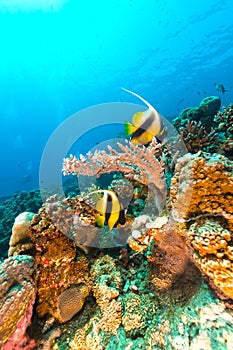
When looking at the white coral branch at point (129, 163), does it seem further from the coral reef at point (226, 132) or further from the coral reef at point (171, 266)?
the coral reef at point (226, 132)

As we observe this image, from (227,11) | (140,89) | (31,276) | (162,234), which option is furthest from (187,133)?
(140,89)

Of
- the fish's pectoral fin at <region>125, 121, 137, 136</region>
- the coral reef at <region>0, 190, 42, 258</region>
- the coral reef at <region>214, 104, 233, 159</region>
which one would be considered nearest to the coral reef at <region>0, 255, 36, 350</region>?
the fish's pectoral fin at <region>125, 121, 137, 136</region>

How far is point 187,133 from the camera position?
3.40 m

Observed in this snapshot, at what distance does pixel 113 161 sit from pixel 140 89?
56.2 meters

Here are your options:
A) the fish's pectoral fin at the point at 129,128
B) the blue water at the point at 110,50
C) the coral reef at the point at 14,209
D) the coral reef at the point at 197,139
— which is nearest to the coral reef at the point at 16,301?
the fish's pectoral fin at the point at 129,128

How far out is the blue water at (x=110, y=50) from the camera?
34.2 meters

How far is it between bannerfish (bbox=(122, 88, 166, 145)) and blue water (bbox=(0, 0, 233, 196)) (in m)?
22.1

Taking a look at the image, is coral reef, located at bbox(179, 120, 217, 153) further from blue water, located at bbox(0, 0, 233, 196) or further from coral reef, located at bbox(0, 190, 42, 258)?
blue water, located at bbox(0, 0, 233, 196)

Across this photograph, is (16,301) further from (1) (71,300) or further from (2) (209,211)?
(2) (209,211)

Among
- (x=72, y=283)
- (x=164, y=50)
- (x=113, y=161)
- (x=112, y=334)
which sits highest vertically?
(x=164, y=50)

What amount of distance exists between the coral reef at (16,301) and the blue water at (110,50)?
70.6 feet

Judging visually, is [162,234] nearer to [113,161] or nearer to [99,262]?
[99,262]

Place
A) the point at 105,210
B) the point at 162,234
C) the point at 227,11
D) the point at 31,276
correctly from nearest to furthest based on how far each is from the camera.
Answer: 1. the point at 105,210
2. the point at 31,276
3. the point at 162,234
4. the point at 227,11

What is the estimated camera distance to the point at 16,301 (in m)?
1.82
